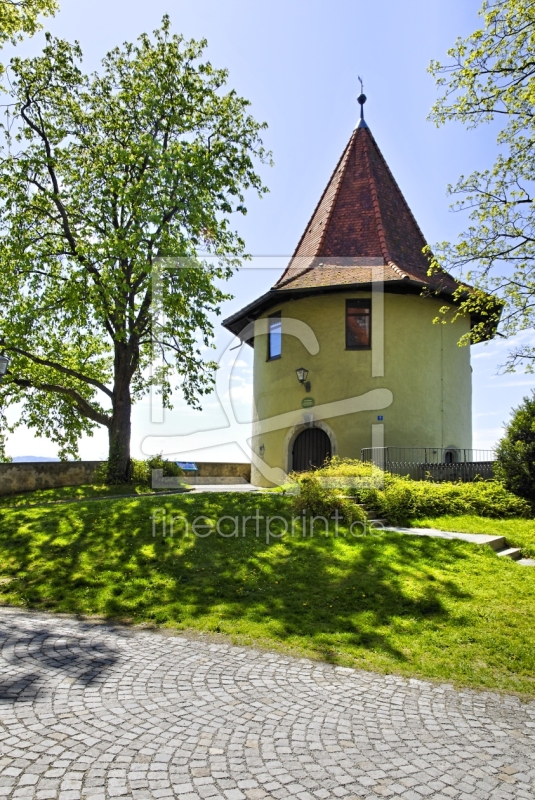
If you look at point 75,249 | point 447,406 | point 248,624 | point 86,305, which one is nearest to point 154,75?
point 75,249

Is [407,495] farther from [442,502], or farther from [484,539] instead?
[484,539]

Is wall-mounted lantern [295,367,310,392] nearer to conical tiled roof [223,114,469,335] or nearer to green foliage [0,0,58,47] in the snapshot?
conical tiled roof [223,114,469,335]

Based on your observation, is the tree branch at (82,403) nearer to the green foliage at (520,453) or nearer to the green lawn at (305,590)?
the green lawn at (305,590)

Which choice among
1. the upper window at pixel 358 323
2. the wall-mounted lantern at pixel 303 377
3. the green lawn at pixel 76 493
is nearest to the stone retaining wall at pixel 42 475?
the green lawn at pixel 76 493

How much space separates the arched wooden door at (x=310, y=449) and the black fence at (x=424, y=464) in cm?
165

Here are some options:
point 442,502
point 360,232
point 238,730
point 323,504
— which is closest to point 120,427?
point 323,504

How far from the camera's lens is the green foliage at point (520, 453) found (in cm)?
1268

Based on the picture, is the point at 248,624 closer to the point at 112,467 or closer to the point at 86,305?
the point at 112,467

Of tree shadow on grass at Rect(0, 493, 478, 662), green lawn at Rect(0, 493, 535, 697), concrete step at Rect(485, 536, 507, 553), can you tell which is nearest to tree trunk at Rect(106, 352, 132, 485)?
tree shadow on grass at Rect(0, 493, 478, 662)

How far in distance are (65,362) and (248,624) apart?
1858 cm

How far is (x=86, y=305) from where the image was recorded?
61.2 feet

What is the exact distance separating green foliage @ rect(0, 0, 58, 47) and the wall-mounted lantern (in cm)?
1328

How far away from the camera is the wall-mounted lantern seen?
17.6 meters

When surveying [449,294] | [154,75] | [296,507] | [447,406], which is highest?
[154,75]
